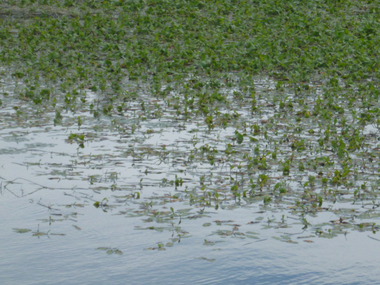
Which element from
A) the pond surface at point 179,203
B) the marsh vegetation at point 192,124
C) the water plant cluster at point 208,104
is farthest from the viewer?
the water plant cluster at point 208,104

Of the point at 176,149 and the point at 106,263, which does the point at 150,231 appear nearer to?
the point at 106,263

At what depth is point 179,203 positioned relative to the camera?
7.99m

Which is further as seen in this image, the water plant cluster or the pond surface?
the water plant cluster

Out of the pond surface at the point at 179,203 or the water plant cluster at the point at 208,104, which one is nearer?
the pond surface at the point at 179,203

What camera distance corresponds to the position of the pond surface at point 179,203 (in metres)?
6.72

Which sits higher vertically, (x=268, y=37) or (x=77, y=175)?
(x=268, y=37)

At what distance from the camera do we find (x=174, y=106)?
1183 cm

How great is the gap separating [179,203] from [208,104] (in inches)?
174

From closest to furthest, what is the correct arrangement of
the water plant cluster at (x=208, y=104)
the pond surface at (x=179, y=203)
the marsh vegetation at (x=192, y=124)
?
the pond surface at (x=179, y=203) < the marsh vegetation at (x=192, y=124) < the water plant cluster at (x=208, y=104)

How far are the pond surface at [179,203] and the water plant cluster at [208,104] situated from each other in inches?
1.1

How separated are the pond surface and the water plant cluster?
0.03 meters

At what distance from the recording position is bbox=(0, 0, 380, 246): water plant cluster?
8.12m

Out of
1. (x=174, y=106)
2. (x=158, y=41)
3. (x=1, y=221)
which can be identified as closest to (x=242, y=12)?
(x=158, y=41)

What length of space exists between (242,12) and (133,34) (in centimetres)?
391
